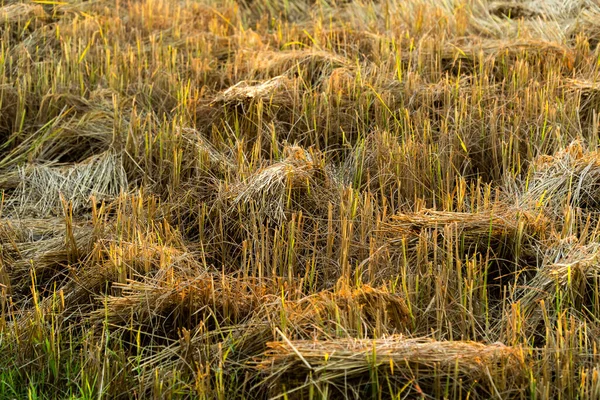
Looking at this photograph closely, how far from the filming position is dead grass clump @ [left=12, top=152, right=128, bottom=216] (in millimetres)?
3279

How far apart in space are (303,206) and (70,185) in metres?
0.97

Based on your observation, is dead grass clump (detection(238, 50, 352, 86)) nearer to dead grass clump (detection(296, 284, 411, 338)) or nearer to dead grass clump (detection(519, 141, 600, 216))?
dead grass clump (detection(519, 141, 600, 216))

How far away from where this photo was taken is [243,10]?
544 cm

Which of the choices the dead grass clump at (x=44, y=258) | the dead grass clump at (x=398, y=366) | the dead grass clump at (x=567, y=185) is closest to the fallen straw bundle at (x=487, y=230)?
the dead grass clump at (x=567, y=185)

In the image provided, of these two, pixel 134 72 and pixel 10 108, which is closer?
pixel 10 108

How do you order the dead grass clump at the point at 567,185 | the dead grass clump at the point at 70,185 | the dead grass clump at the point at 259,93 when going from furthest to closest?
the dead grass clump at the point at 259,93, the dead grass clump at the point at 70,185, the dead grass clump at the point at 567,185

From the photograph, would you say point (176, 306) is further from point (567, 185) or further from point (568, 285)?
point (567, 185)

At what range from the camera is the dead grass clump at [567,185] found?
2.90m

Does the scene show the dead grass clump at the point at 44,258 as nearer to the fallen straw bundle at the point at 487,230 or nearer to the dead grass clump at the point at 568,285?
the fallen straw bundle at the point at 487,230

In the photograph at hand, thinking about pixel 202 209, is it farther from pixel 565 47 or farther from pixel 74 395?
pixel 565 47

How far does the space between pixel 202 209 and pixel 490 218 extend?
3.31 feet

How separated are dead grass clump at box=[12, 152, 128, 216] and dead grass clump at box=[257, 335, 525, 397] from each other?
4.43 feet

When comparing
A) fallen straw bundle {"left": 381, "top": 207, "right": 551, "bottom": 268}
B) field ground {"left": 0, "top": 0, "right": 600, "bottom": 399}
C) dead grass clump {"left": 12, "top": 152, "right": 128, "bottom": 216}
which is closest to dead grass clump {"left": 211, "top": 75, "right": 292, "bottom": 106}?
field ground {"left": 0, "top": 0, "right": 600, "bottom": 399}

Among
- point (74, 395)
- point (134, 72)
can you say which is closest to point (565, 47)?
point (134, 72)
